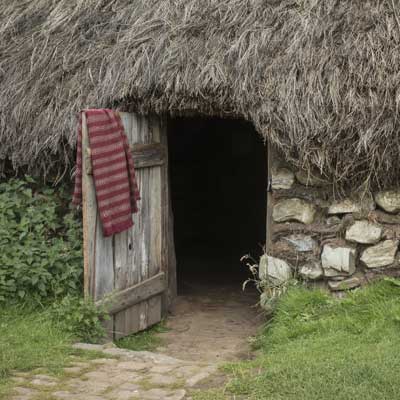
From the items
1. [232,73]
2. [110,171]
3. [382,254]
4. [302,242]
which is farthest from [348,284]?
[110,171]

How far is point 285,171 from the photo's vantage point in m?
6.30

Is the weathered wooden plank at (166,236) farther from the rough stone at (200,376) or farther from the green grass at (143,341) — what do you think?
the rough stone at (200,376)

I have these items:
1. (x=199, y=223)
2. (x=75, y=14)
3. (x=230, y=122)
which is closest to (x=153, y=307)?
(x=75, y=14)

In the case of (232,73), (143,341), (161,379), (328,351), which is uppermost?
(232,73)

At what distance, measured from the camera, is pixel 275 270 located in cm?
636

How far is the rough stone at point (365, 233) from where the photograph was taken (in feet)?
20.0

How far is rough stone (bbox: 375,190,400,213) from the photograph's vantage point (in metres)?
6.09

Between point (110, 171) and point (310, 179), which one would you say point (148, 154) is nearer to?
point (110, 171)

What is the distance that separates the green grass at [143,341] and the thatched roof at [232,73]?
5.51 feet

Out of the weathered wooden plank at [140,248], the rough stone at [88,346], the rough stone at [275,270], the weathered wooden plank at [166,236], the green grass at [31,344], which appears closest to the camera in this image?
the green grass at [31,344]

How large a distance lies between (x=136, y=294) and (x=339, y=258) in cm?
174

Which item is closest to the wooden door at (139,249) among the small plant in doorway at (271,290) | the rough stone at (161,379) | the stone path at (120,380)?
the stone path at (120,380)

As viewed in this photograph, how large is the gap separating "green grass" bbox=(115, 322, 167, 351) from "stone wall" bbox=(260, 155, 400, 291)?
1.14m

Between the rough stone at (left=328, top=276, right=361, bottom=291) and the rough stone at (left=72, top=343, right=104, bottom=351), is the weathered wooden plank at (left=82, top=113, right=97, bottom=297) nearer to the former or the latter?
the rough stone at (left=72, top=343, right=104, bottom=351)
